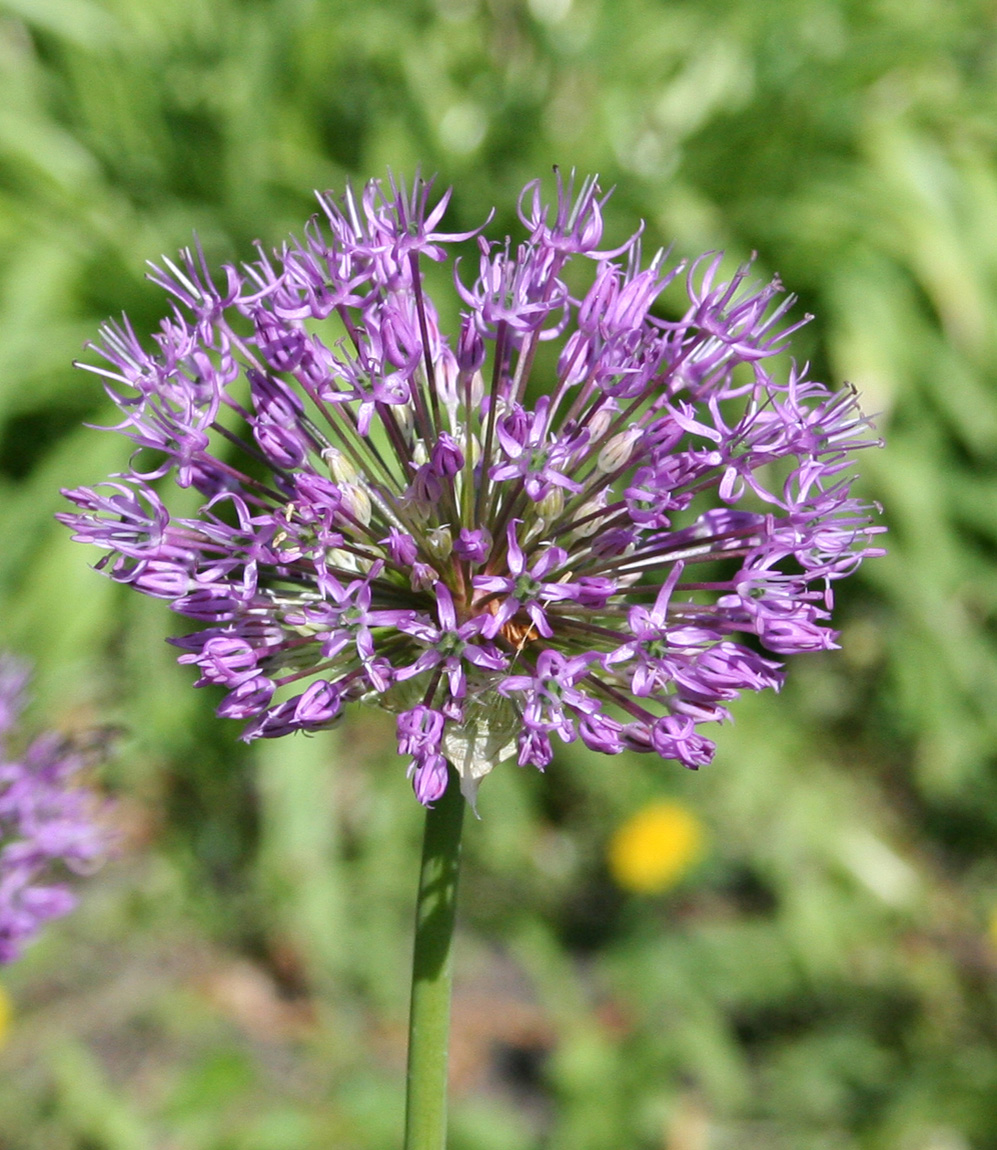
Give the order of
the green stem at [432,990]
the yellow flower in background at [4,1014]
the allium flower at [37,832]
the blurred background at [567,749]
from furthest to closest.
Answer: the blurred background at [567,749]
the yellow flower in background at [4,1014]
the allium flower at [37,832]
the green stem at [432,990]

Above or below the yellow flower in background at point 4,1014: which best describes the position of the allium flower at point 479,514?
above

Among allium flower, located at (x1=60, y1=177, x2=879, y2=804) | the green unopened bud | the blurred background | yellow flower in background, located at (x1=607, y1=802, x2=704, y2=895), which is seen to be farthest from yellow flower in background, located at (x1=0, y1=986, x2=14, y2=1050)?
the green unopened bud

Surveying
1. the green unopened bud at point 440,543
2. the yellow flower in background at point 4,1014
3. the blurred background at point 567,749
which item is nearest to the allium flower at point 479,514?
the green unopened bud at point 440,543

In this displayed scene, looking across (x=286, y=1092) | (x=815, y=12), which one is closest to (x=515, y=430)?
(x=286, y=1092)

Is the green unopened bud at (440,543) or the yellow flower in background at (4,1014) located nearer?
the green unopened bud at (440,543)

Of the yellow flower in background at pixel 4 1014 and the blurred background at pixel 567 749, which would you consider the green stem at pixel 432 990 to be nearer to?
the blurred background at pixel 567 749

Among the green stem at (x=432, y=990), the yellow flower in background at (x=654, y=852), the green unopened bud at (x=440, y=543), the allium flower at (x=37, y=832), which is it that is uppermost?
the yellow flower in background at (x=654, y=852)

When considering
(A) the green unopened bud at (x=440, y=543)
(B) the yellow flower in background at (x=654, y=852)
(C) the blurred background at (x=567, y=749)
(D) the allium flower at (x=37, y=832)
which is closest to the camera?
(A) the green unopened bud at (x=440, y=543)
